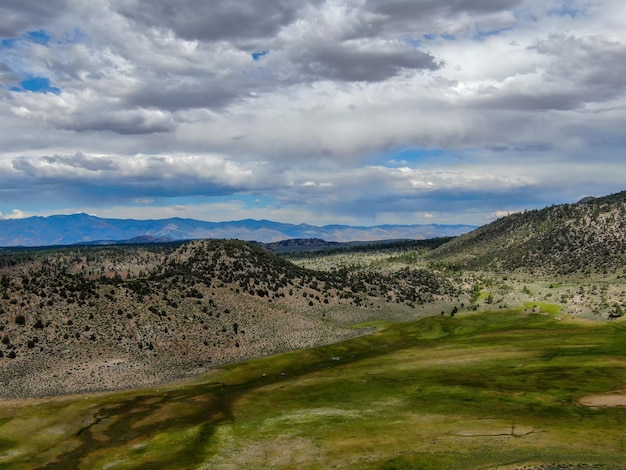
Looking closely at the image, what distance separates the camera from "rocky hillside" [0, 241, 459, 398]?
220 feet

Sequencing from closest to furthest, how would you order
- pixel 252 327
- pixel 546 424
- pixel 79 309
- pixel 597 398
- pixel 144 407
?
1. pixel 546 424
2. pixel 597 398
3. pixel 144 407
4. pixel 79 309
5. pixel 252 327

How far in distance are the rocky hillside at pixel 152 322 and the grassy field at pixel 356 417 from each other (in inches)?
233

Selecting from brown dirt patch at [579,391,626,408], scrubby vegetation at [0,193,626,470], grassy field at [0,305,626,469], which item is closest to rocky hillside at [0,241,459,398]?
scrubby vegetation at [0,193,626,470]

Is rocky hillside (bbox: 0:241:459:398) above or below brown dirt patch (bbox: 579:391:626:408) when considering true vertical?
above

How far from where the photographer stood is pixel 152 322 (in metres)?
83.3

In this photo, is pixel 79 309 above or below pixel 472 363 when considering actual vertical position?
above

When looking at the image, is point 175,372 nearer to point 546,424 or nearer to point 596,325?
point 546,424

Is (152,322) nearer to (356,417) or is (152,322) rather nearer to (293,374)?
(293,374)

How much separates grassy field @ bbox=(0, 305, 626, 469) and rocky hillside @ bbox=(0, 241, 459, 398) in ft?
19.4

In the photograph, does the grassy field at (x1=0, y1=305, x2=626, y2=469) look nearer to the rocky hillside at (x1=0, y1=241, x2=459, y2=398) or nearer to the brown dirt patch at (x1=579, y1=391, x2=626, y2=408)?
the brown dirt patch at (x1=579, y1=391, x2=626, y2=408)

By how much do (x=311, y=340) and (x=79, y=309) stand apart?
3899cm

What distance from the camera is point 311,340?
93.4 m

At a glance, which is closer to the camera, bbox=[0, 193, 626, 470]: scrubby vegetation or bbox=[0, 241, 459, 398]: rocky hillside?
bbox=[0, 193, 626, 470]: scrubby vegetation

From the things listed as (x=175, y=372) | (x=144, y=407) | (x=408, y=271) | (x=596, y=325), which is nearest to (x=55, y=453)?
(x=144, y=407)
